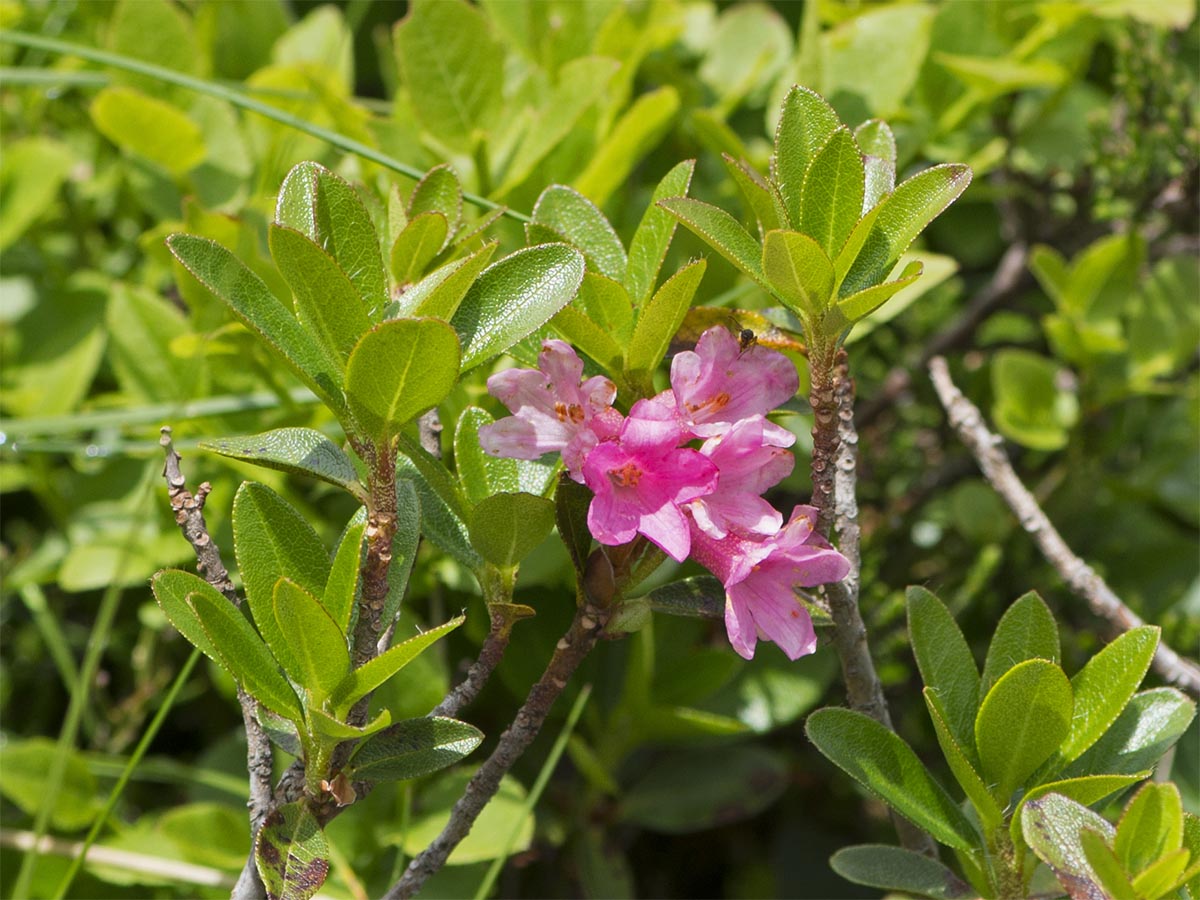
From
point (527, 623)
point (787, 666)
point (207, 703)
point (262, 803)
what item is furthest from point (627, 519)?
point (207, 703)

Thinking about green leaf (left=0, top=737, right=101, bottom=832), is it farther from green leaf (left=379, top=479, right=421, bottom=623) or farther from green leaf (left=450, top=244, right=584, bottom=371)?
green leaf (left=450, top=244, right=584, bottom=371)

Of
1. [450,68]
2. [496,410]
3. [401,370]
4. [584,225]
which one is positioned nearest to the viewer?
[401,370]

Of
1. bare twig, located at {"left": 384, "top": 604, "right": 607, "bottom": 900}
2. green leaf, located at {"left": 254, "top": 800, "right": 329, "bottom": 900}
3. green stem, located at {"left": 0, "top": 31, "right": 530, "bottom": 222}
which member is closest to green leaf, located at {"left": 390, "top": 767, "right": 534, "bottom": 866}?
bare twig, located at {"left": 384, "top": 604, "right": 607, "bottom": 900}

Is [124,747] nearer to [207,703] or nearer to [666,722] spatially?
[207,703]

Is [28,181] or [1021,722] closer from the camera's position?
[1021,722]

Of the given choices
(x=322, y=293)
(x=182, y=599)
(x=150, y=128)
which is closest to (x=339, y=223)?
(x=322, y=293)

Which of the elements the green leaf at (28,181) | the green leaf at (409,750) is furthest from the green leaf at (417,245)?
the green leaf at (28,181)

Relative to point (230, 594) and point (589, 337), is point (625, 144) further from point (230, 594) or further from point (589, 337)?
point (230, 594)
